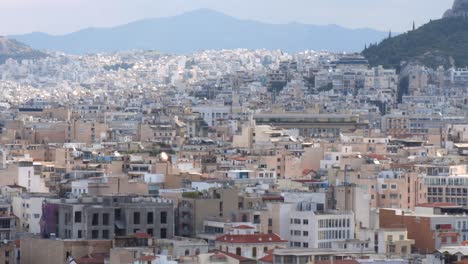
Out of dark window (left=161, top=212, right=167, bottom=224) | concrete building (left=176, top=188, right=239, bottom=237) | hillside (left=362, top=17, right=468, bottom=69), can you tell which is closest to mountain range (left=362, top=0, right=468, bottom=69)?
hillside (left=362, top=17, right=468, bottom=69)

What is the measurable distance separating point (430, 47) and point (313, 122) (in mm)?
50867

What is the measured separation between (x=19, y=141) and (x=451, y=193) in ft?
90.4

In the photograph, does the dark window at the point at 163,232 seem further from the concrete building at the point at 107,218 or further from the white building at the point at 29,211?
the white building at the point at 29,211

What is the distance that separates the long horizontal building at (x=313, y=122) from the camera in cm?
11006

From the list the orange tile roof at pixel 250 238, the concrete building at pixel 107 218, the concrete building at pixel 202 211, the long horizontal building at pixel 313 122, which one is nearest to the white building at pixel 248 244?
the orange tile roof at pixel 250 238

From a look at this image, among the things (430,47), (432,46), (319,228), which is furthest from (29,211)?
(432,46)

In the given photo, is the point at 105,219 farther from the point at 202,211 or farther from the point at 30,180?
the point at 30,180

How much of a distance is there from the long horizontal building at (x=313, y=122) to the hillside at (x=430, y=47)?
42550 mm

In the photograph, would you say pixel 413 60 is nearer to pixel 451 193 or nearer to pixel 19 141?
pixel 19 141

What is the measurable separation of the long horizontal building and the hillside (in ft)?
140

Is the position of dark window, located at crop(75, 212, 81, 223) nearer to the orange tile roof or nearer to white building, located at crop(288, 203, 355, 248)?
the orange tile roof

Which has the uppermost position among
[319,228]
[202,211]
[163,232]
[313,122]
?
[202,211]

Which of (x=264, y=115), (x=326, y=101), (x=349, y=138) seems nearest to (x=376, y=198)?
(x=349, y=138)

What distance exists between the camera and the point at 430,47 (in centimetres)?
16175
